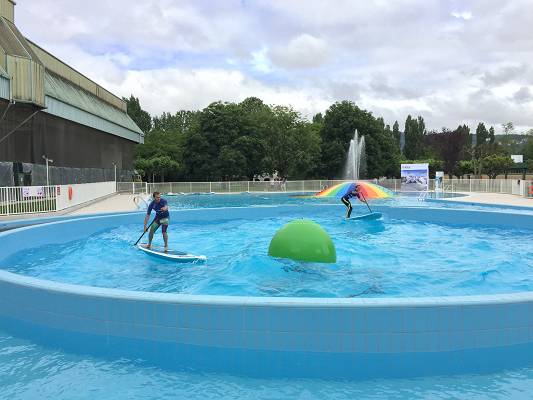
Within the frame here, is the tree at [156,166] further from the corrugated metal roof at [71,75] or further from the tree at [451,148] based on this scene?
the tree at [451,148]

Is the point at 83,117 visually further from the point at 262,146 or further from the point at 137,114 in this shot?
the point at 137,114

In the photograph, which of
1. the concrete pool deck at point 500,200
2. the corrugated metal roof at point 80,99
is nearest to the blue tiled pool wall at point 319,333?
the concrete pool deck at point 500,200

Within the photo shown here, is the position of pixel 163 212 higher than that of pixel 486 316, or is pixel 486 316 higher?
pixel 163 212

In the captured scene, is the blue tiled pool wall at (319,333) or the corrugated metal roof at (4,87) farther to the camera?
the corrugated metal roof at (4,87)

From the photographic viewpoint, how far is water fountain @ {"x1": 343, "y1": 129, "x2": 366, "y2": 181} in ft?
176

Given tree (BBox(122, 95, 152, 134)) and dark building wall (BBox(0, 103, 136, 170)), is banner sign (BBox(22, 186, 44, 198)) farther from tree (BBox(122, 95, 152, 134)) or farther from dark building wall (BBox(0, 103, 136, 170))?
tree (BBox(122, 95, 152, 134))

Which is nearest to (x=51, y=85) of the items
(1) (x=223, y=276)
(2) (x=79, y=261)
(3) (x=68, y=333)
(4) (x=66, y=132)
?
(4) (x=66, y=132)

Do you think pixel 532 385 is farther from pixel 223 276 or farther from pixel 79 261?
pixel 79 261

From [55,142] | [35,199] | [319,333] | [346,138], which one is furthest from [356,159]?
[319,333]

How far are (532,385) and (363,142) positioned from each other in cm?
5048

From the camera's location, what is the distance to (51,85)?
2836 centimetres

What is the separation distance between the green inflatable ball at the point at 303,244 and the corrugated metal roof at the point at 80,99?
68.9 feet

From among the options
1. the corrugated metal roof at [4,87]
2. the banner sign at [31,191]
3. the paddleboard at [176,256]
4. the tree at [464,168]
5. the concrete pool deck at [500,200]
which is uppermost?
the corrugated metal roof at [4,87]

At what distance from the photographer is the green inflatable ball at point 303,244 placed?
9.88 m
